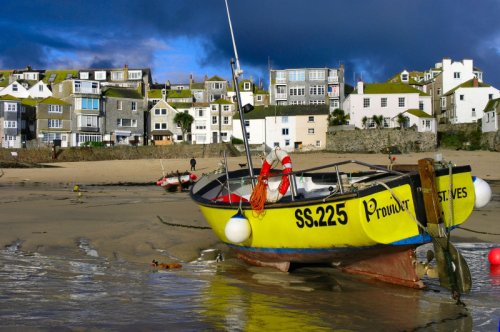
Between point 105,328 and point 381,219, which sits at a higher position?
point 381,219

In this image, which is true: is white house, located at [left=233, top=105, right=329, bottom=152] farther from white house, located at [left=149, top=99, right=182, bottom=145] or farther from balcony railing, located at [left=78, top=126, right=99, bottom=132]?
balcony railing, located at [left=78, top=126, right=99, bottom=132]

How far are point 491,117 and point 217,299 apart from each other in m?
61.7

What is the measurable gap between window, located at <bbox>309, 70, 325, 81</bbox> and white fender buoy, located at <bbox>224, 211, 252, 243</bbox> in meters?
76.3

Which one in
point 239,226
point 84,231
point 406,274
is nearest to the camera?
point 406,274

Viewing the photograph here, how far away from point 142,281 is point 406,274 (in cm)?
407

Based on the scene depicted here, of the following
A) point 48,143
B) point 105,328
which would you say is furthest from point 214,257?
point 48,143

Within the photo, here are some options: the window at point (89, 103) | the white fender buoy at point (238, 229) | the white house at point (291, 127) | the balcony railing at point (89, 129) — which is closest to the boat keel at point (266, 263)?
the white fender buoy at point (238, 229)

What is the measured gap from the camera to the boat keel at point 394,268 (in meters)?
8.30

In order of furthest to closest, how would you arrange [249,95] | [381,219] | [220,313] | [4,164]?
[249,95], [4,164], [381,219], [220,313]

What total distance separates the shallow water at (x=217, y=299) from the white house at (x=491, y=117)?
56.1 metres

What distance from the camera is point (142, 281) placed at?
8.12 m

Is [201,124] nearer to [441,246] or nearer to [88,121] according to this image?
[88,121]

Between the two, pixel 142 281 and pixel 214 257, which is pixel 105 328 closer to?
pixel 142 281

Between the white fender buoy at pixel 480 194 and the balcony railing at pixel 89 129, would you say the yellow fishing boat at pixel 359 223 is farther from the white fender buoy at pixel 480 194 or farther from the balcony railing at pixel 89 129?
the balcony railing at pixel 89 129
